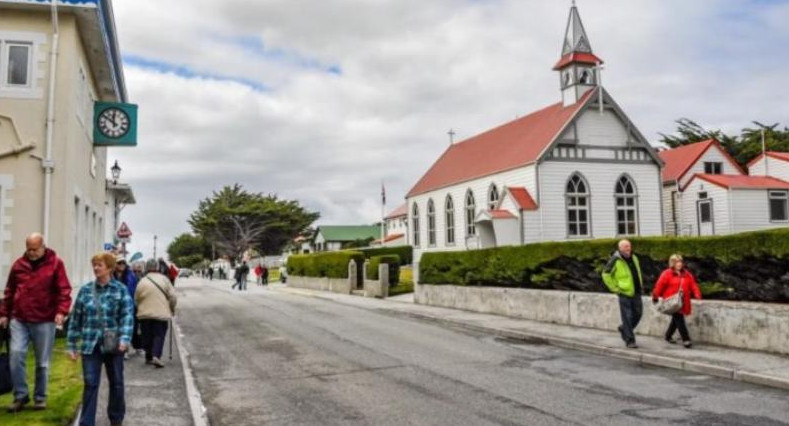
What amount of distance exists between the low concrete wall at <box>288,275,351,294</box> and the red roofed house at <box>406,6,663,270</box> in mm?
7207

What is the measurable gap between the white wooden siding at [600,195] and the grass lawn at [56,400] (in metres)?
23.8

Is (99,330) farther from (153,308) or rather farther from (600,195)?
(600,195)

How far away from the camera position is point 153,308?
1080 cm

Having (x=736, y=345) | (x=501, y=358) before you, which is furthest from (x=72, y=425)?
(x=736, y=345)

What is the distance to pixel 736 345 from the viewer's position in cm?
1158

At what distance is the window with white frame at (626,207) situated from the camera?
3269 centimetres

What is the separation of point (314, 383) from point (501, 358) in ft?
12.3

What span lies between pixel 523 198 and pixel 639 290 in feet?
62.5

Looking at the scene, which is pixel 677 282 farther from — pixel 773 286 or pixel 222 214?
pixel 222 214

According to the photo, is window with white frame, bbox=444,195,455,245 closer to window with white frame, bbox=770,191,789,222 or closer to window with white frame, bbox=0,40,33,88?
window with white frame, bbox=770,191,789,222

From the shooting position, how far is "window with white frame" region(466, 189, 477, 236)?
36906 mm

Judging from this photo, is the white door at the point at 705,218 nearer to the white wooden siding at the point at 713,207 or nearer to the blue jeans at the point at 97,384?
the white wooden siding at the point at 713,207

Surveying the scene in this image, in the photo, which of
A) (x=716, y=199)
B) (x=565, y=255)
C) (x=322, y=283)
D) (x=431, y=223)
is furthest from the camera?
(x=431, y=223)

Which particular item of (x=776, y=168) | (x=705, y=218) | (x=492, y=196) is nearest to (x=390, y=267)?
(x=492, y=196)
